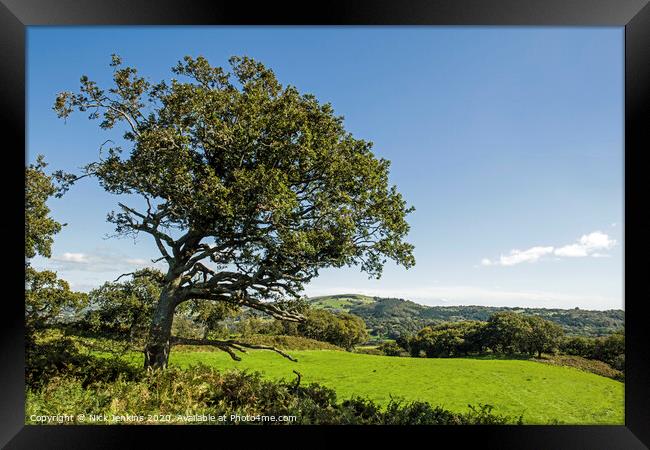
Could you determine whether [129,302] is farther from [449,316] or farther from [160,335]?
[449,316]

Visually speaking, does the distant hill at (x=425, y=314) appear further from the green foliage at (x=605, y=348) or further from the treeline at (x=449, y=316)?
the green foliage at (x=605, y=348)

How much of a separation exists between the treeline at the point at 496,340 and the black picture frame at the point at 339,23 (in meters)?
1.58

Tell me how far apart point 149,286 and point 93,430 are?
1962 millimetres

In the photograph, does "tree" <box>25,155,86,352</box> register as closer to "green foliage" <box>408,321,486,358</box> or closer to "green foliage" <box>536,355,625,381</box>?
"green foliage" <box>408,321,486,358</box>

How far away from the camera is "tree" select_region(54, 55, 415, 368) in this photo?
495cm

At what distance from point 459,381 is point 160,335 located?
15.3ft

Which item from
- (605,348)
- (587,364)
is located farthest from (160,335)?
(605,348)

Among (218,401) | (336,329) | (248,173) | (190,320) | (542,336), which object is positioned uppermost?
(248,173)

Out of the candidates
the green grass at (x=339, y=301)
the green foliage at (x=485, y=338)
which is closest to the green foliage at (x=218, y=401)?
the green foliage at (x=485, y=338)

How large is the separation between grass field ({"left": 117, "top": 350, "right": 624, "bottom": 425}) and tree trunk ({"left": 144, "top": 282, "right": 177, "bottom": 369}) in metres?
0.30

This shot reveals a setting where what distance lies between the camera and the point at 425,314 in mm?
6172

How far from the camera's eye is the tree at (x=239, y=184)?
195 inches

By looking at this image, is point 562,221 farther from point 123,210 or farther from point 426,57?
point 123,210

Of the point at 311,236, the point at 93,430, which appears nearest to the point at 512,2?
the point at 311,236
